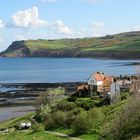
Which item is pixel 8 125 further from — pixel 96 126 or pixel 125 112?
pixel 125 112

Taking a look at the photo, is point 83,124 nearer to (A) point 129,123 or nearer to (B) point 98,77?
(A) point 129,123

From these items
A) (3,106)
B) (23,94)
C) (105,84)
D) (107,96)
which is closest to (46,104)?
(107,96)

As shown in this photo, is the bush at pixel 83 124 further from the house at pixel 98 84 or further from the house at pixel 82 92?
the house at pixel 98 84

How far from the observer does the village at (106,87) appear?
81.5m

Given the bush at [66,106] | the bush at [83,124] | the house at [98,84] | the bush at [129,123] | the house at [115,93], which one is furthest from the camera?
the house at [98,84]

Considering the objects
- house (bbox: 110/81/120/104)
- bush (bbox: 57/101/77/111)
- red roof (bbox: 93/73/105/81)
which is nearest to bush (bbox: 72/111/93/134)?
bush (bbox: 57/101/77/111)

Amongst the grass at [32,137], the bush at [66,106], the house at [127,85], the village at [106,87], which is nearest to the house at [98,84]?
the village at [106,87]

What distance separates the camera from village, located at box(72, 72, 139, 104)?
81.5 metres

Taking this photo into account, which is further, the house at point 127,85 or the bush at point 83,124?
the house at point 127,85

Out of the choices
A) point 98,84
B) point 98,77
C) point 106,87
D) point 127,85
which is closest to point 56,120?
point 127,85

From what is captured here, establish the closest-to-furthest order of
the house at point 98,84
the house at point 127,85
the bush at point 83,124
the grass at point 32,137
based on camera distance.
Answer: the grass at point 32,137
the bush at point 83,124
the house at point 127,85
the house at point 98,84

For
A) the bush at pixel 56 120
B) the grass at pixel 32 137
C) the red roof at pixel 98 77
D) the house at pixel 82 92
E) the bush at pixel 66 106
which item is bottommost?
the grass at pixel 32 137

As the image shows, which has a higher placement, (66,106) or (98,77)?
(98,77)

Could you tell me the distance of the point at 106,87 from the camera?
307 ft
